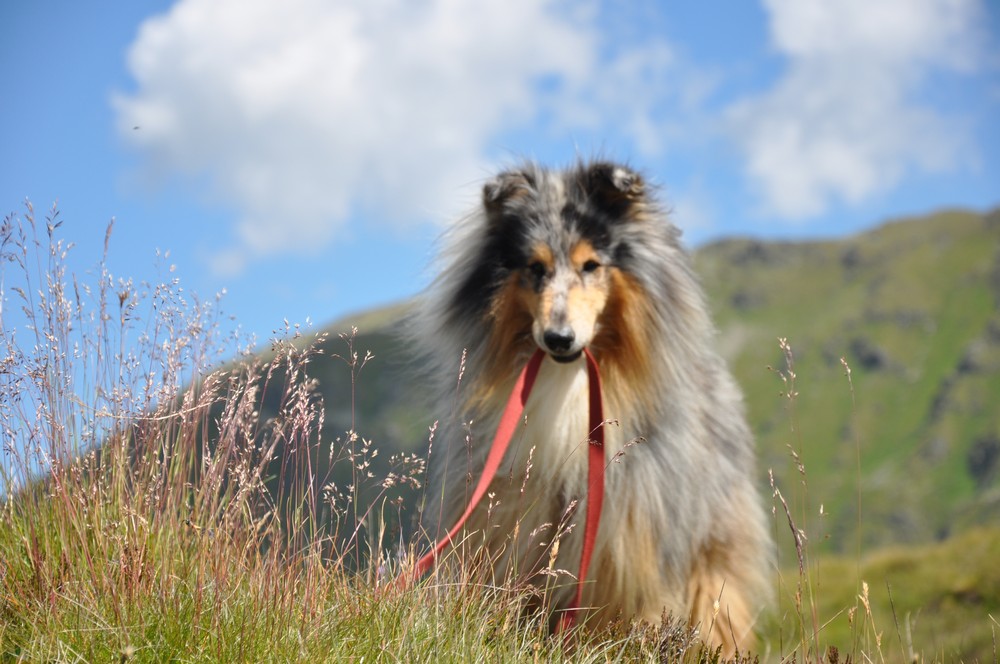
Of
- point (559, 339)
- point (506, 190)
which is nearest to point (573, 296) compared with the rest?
point (559, 339)

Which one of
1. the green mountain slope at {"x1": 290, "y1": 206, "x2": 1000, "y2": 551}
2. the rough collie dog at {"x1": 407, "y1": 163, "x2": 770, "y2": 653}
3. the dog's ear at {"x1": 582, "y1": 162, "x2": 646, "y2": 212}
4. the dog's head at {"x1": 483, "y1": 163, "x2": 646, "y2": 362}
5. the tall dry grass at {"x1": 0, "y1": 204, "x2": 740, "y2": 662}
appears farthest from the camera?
the green mountain slope at {"x1": 290, "y1": 206, "x2": 1000, "y2": 551}

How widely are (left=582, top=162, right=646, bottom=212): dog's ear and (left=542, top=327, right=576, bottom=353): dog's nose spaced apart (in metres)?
1.08

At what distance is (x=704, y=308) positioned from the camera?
5.87 meters

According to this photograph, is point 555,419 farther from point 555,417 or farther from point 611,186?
point 611,186

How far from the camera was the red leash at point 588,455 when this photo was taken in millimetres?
4680

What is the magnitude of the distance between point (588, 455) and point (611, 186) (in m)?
1.63

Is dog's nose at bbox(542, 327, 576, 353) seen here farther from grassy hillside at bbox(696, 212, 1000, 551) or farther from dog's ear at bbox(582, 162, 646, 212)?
grassy hillside at bbox(696, 212, 1000, 551)

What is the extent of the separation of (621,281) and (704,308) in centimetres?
66

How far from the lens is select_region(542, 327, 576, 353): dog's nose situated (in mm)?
4969

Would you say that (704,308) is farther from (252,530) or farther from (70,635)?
(70,635)

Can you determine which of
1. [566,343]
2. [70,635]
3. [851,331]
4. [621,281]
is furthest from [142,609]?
[851,331]

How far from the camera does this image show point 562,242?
213 inches

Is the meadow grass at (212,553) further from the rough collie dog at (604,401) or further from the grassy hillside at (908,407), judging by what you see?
the grassy hillside at (908,407)

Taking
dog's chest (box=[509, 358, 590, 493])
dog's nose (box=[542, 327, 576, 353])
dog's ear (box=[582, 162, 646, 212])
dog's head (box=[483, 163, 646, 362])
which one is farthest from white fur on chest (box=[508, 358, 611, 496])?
dog's ear (box=[582, 162, 646, 212])
